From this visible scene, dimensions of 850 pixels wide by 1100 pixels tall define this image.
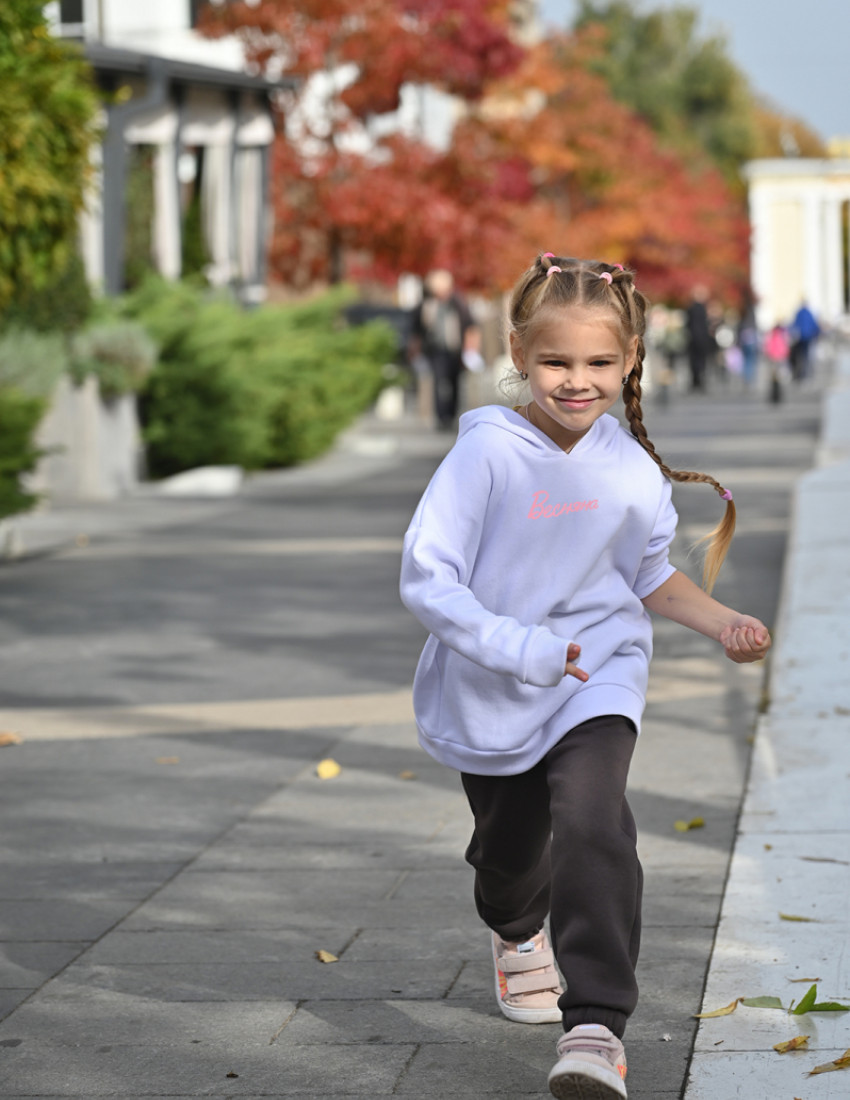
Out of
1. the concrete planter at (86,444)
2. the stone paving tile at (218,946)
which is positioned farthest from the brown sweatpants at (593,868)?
the concrete planter at (86,444)

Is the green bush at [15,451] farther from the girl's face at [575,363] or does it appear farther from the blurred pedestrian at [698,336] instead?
the blurred pedestrian at [698,336]

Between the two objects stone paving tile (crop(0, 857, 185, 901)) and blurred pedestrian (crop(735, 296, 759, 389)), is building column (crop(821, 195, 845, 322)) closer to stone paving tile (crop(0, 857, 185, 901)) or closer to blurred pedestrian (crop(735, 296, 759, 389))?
blurred pedestrian (crop(735, 296, 759, 389))

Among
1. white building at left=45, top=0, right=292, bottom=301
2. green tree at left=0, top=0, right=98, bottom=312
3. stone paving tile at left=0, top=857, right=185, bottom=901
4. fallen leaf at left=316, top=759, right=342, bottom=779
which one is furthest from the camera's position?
white building at left=45, top=0, right=292, bottom=301

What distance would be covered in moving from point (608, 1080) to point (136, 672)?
5379mm

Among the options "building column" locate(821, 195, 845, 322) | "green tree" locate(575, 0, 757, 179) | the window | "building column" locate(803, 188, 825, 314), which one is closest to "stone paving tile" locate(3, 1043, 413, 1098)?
the window

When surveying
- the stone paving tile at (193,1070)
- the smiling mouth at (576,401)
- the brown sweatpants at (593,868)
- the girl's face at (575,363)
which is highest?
the girl's face at (575,363)

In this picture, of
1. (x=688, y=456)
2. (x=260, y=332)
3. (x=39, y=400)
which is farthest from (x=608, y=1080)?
(x=688, y=456)

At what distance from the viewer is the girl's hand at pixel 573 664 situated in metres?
3.15

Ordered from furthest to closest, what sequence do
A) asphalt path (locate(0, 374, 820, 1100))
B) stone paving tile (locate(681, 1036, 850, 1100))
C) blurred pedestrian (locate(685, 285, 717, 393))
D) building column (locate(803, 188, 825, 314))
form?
1. building column (locate(803, 188, 825, 314))
2. blurred pedestrian (locate(685, 285, 717, 393))
3. asphalt path (locate(0, 374, 820, 1100))
4. stone paving tile (locate(681, 1036, 850, 1100))

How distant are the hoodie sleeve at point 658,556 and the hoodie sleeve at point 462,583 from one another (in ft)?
1.15

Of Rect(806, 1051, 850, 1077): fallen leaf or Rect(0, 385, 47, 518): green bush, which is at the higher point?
Rect(0, 385, 47, 518): green bush

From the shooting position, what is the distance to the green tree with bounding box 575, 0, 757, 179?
80.4 m

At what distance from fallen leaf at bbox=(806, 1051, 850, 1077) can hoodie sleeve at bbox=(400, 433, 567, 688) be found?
3.00 feet

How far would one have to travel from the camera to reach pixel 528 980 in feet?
12.6
